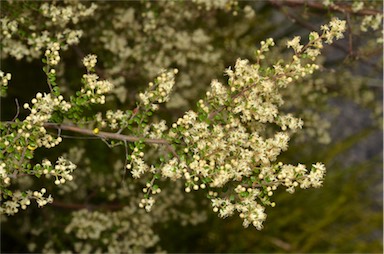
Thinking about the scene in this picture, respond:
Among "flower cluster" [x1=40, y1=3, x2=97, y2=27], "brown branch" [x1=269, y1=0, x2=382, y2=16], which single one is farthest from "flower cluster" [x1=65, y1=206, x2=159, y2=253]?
"brown branch" [x1=269, y1=0, x2=382, y2=16]

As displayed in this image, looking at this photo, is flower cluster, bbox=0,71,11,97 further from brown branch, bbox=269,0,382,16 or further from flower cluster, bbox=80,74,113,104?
brown branch, bbox=269,0,382,16

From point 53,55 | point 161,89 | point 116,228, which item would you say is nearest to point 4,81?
point 53,55

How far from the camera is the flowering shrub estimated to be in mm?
1513

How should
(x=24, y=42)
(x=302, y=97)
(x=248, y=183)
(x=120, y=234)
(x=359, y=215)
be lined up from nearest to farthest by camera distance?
1. (x=248, y=183)
2. (x=24, y=42)
3. (x=120, y=234)
4. (x=302, y=97)
5. (x=359, y=215)

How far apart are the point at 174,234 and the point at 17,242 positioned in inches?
31.7

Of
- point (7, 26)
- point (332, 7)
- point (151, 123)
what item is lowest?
point (151, 123)

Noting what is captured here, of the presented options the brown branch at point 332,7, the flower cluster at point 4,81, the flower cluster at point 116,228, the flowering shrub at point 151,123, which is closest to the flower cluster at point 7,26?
the flowering shrub at point 151,123

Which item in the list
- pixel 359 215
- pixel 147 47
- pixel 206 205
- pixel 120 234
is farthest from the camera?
pixel 359 215

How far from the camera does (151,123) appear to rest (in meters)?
1.89

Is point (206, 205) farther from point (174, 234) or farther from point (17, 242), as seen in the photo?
point (17, 242)

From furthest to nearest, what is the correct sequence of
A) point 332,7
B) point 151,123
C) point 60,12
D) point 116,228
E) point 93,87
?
point 116,228 < point 332,7 < point 60,12 < point 151,123 < point 93,87

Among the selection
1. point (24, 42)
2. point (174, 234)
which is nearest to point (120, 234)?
point (174, 234)

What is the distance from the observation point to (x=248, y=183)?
1.54 m

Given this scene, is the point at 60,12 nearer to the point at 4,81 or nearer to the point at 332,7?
the point at 4,81
